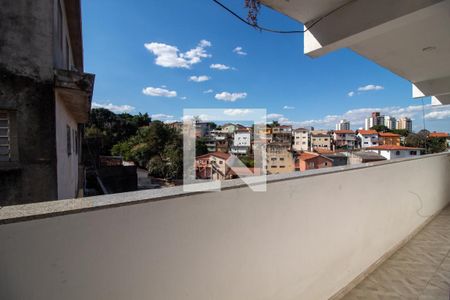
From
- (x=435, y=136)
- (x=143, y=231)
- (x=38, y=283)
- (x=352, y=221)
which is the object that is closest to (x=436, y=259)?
(x=352, y=221)

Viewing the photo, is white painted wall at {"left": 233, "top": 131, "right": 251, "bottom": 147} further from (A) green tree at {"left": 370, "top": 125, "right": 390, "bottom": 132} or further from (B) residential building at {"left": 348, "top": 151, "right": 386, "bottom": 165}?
(A) green tree at {"left": 370, "top": 125, "right": 390, "bottom": 132}

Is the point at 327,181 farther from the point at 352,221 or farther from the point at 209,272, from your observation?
the point at 209,272

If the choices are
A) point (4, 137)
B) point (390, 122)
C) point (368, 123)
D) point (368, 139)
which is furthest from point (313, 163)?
point (368, 123)

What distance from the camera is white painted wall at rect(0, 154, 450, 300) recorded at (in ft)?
2.37

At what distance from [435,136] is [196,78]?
30.1 ft

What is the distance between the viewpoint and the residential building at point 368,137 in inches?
822

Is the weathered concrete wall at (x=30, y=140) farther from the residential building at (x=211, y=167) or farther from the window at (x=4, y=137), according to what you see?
the residential building at (x=211, y=167)

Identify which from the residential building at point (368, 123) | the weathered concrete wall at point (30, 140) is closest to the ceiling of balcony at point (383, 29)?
the weathered concrete wall at point (30, 140)

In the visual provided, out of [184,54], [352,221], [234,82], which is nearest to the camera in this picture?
[352,221]

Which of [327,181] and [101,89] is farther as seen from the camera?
[101,89]

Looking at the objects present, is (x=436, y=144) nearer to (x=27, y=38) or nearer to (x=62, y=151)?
(x=62, y=151)

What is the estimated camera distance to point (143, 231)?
36.2 inches

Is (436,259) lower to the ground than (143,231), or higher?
lower

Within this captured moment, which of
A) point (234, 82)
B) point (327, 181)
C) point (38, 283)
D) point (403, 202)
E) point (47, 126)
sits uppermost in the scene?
point (234, 82)
